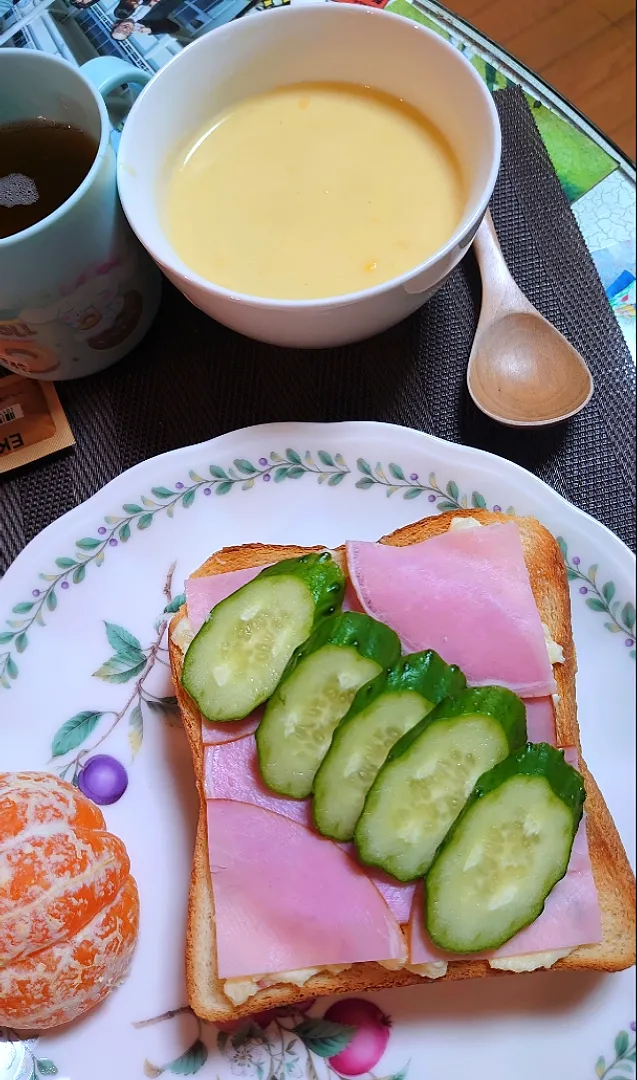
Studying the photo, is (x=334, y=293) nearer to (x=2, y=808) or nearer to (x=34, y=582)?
(x=34, y=582)

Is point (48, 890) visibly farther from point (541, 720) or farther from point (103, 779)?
point (541, 720)

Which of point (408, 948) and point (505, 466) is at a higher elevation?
point (505, 466)

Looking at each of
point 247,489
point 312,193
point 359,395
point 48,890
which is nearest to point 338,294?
point 312,193

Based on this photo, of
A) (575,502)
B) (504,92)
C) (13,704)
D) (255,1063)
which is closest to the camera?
(255,1063)

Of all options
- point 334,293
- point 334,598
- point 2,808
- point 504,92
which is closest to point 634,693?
point 334,598

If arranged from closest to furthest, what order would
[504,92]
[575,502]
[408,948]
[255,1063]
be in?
[408,948]
[255,1063]
[575,502]
[504,92]

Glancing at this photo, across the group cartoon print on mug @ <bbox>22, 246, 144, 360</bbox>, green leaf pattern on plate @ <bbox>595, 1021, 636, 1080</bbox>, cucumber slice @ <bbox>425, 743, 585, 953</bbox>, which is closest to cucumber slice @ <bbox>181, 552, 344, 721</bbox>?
cucumber slice @ <bbox>425, 743, 585, 953</bbox>
